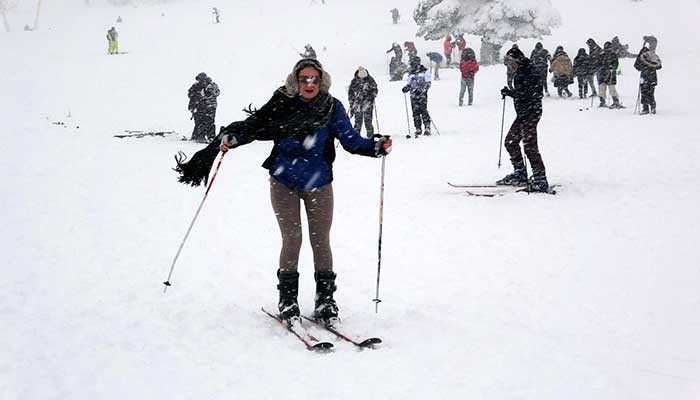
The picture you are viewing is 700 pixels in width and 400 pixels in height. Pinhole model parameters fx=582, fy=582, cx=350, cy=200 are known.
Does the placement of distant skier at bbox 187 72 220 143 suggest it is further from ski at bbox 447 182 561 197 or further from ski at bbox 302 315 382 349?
ski at bbox 302 315 382 349

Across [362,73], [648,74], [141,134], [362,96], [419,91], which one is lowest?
[141,134]

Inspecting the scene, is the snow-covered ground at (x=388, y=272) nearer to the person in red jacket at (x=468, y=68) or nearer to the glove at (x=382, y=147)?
the glove at (x=382, y=147)

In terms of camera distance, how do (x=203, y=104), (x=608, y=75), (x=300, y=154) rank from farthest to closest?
(x=608, y=75)
(x=203, y=104)
(x=300, y=154)

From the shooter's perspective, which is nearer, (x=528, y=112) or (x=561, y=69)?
(x=528, y=112)

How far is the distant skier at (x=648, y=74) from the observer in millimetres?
16391

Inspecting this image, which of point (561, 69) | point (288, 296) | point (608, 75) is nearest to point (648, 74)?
point (608, 75)

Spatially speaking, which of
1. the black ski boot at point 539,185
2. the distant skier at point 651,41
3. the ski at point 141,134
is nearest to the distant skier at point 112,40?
the ski at point 141,134

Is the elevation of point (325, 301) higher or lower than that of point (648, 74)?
lower

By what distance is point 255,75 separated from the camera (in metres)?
30.5

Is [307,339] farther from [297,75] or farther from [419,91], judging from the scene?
[419,91]

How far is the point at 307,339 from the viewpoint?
13.4ft

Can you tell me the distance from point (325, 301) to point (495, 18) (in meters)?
29.2

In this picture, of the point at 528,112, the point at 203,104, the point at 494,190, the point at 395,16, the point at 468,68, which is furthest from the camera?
the point at 395,16

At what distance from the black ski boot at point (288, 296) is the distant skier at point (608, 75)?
56.4 feet
